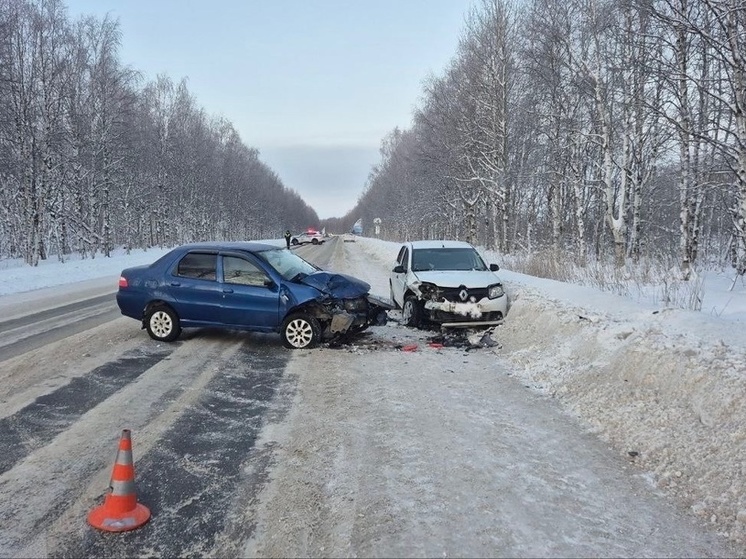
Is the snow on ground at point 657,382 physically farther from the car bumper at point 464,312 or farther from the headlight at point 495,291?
the headlight at point 495,291

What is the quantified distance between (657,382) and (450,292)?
14.5ft

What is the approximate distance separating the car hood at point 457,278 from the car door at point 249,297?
117 inches

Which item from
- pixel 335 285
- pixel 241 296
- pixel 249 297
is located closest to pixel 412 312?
pixel 335 285

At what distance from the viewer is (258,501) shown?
3.36m

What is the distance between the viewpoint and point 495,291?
926 cm

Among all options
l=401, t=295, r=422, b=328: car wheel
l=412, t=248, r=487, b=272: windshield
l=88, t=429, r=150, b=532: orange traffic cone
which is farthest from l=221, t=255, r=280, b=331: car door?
l=88, t=429, r=150, b=532: orange traffic cone

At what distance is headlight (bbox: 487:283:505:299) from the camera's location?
30.0ft

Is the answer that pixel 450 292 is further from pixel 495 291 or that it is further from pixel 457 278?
pixel 495 291

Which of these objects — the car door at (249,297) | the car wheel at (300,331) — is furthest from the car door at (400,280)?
the car door at (249,297)

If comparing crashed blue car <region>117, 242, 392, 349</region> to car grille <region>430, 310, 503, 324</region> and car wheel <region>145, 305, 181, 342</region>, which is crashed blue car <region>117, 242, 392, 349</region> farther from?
car grille <region>430, 310, 503, 324</region>

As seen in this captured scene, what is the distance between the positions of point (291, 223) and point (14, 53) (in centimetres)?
10882

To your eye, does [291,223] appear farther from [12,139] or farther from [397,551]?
[397,551]

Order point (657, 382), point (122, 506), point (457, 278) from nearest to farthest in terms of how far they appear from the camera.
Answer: point (122, 506), point (657, 382), point (457, 278)

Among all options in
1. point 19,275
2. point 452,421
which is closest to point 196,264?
point 452,421
